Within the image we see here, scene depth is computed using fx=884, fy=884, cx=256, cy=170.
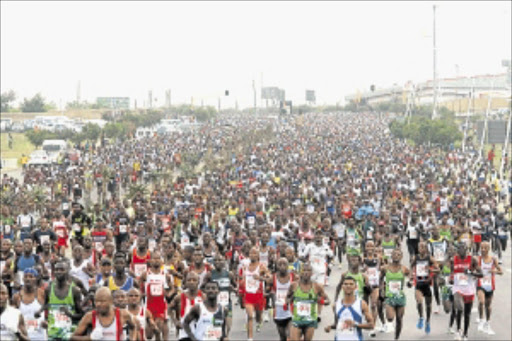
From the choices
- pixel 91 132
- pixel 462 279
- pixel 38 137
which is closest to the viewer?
pixel 462 279

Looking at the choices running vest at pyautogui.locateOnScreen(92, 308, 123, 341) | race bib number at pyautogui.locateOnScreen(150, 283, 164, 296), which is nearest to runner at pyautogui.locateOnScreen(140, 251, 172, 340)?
race bib number at pyautogui.locateOnScreen(150, 283, 164, 296)

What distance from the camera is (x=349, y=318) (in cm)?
975

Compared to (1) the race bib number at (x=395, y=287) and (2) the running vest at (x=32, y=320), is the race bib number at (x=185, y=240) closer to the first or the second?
(1) the race bib number at (x=395, y=287)

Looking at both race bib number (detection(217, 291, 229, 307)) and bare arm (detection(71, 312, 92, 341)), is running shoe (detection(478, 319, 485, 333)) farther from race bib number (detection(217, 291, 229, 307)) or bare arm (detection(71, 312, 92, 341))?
bare arm (detection(71, 312, 92, 341))

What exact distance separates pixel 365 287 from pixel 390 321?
2.30ft

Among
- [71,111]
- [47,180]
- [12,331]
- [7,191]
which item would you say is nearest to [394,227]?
[12,331]

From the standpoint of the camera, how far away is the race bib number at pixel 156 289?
1157 cm

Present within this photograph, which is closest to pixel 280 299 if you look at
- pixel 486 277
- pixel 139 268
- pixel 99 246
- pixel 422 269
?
pixel 139 268

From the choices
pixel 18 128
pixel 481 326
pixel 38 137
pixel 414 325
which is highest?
pixel 18 128

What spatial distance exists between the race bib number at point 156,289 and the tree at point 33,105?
115307 mm

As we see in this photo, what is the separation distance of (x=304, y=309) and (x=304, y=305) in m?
0.05

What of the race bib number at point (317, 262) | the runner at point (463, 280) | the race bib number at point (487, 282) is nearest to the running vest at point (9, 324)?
the race bib number at point (317, 262)

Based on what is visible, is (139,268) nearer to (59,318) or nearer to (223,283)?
(223,283)

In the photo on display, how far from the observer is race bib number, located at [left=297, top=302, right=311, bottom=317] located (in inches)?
429
